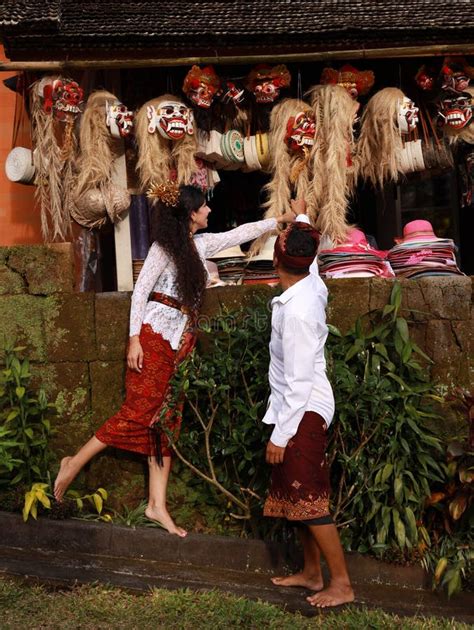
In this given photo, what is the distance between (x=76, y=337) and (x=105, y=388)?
0.38m

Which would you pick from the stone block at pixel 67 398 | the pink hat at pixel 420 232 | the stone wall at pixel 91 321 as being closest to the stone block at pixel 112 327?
the stone wall at pixel 91 321

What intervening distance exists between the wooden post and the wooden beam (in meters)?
0.78

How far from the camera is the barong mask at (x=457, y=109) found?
603cm

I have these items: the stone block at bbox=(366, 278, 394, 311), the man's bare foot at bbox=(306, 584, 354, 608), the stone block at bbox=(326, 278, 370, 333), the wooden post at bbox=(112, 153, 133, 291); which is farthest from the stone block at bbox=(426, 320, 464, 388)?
the wooden post at bbox=(112, 153, 133, 291)

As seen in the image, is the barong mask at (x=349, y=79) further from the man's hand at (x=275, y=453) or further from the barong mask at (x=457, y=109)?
the man's hand at (x=275, y=453)

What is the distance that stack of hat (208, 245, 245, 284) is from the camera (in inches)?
232

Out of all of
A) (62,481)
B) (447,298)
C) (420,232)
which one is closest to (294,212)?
(420,232)

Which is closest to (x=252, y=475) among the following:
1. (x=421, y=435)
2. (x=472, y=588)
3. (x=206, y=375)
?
(x=206, y=375)

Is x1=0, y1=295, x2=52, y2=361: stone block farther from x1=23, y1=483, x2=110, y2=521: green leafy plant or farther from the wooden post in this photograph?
the wooden post

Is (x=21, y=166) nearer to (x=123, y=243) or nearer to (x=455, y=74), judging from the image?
(x=123, y=243)

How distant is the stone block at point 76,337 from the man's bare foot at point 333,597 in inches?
84.2

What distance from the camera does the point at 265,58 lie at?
19.2 feet

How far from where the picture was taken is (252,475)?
4875 millimetres

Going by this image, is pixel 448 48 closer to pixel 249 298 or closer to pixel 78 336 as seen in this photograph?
pixel 249 298
